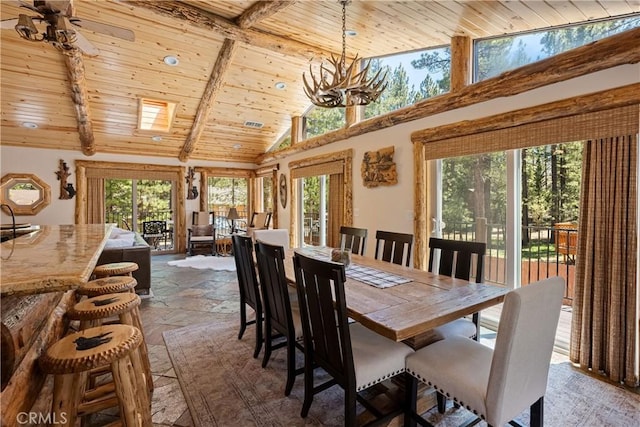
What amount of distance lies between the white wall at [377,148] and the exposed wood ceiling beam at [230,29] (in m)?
1.54

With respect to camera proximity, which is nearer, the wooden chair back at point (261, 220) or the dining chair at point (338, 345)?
the dining chair at point (338, 345)

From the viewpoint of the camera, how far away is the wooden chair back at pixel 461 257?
236 cm

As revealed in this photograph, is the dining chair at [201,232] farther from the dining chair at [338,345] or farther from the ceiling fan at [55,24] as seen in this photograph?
the dining chair at [338,345]

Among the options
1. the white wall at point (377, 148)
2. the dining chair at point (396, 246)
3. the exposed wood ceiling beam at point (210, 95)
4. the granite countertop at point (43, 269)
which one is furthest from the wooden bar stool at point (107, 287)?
the exposed wood ceiling beam at point (210, 95)

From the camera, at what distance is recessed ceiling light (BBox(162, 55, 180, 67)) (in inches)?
184

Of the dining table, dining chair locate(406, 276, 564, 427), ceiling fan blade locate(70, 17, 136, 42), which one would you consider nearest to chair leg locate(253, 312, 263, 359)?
the dining table

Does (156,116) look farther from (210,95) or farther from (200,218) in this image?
(200,218)

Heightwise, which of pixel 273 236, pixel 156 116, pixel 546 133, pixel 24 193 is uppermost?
pixel 156 116

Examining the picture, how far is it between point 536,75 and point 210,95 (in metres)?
4.73

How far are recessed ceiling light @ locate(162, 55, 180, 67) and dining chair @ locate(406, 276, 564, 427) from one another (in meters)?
5.03

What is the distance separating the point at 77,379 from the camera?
1436 millimetres

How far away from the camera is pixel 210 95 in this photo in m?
5.51

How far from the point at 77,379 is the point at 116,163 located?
7.04 meters

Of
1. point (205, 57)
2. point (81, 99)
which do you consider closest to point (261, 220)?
point (205, 57)
